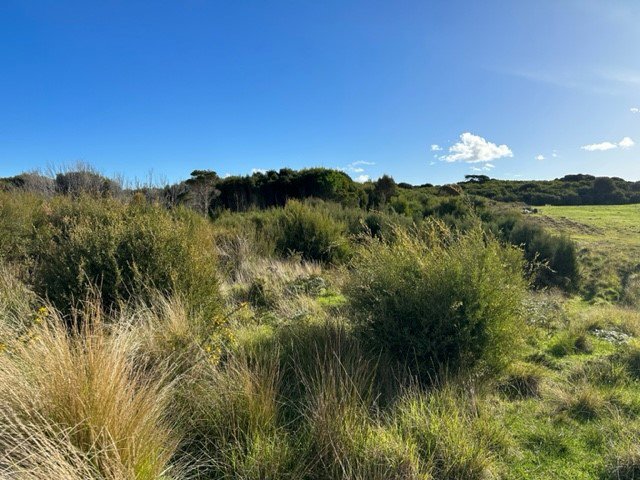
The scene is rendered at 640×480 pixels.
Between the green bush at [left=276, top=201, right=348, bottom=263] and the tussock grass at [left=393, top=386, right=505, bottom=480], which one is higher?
the green bush at [left=276, top=201, right=348, bottom=263]

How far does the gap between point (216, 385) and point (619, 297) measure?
1378cm

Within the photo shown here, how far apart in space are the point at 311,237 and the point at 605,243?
18673 mm

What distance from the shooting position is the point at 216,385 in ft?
10.8

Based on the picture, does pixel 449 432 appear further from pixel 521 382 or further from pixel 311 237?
pixel 311 237

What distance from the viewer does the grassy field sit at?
13908mm

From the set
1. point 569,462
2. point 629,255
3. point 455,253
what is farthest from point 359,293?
point 629,255

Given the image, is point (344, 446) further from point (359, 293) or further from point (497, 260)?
point (497, 260)

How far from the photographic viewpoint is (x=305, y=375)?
3781 mm

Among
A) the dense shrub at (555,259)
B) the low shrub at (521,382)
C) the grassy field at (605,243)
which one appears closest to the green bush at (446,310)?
the low shrub at (521,382)

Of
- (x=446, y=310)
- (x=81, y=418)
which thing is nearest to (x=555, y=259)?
(x=446, y=310)

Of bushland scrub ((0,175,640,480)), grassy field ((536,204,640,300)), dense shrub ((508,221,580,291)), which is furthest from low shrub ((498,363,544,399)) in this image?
grassy field ((536,204,640,300))

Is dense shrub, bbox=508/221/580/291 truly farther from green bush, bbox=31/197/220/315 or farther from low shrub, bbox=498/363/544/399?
green bush, bbox=31/197/220/315

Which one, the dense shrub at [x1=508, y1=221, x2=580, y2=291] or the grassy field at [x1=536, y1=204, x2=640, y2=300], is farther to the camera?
the grassy field at [x1=536, y1=204, x2=640, y2=300]

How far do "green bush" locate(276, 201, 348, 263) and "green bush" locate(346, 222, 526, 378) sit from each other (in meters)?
7.93
